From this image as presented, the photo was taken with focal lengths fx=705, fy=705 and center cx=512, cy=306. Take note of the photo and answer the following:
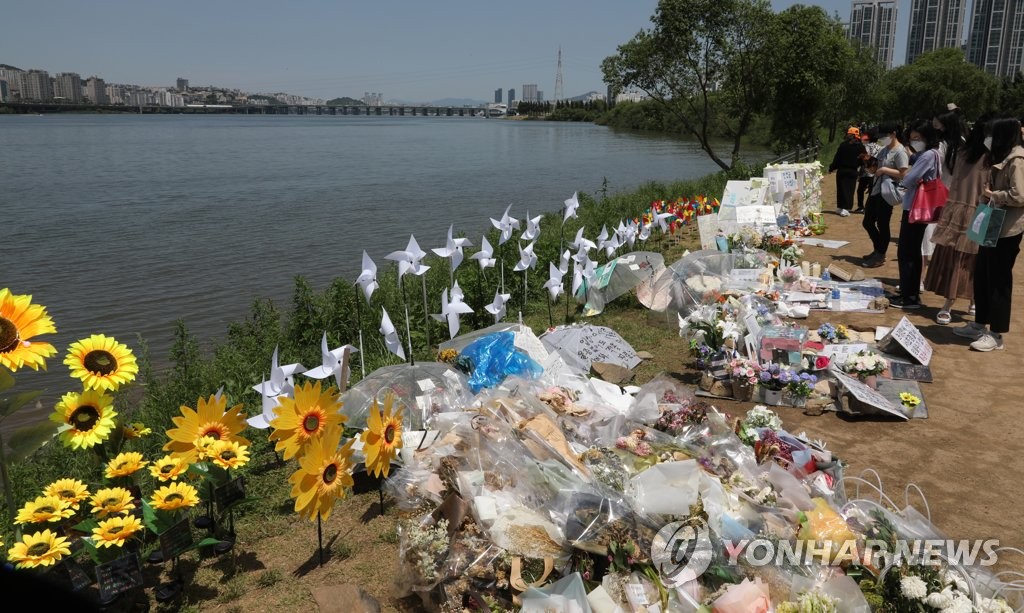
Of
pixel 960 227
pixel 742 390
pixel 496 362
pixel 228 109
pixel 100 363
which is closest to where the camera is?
pixel 100 363

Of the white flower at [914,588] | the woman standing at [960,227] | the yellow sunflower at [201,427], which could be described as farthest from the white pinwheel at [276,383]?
the woman standing at [960,227]

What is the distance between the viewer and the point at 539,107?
14100cm

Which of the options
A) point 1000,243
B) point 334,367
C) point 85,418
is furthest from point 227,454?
point 1000,243

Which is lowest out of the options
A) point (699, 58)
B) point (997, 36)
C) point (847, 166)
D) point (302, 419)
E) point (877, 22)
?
point (302, 419)

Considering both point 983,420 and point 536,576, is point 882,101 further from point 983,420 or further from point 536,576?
point 536,576

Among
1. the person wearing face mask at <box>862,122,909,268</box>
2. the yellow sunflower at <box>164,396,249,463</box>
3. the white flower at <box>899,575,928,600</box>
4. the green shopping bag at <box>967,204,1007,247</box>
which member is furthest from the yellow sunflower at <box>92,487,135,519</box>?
the person wearing face mask at <box>862,122,909,268</box>

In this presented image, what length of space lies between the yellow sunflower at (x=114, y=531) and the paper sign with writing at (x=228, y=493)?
1.93ft

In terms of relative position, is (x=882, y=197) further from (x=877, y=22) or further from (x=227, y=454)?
(x=877, y=22)

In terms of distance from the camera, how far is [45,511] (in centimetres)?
285

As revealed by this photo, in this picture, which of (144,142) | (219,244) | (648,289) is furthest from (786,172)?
(144,142)

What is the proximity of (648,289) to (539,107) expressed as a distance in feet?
455

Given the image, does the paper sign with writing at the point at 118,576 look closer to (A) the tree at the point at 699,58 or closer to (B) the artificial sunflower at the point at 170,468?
(B) the artificial sunflower at the point at 170,468

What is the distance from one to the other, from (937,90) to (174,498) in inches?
2282

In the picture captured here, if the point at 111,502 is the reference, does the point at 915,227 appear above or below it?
above
